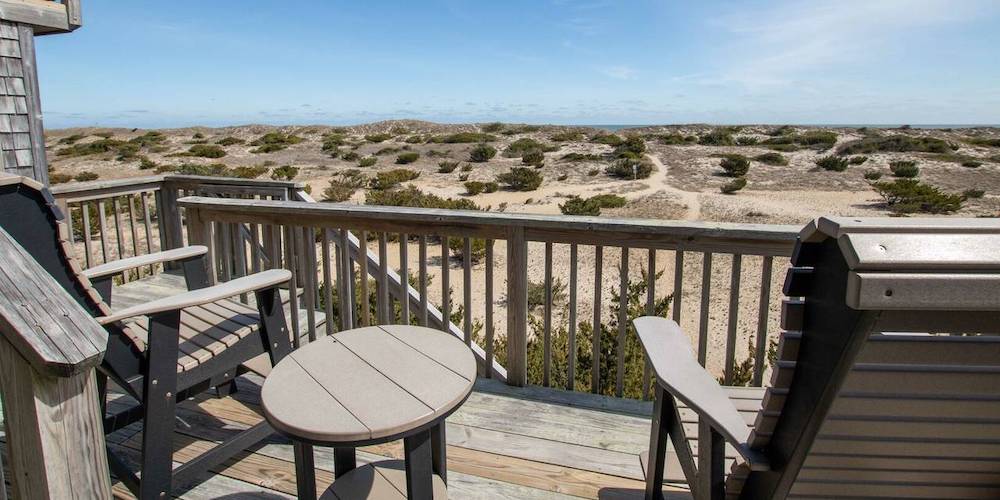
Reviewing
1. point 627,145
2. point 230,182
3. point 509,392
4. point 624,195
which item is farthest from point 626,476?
point 627,145

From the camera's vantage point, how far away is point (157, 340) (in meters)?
1.95

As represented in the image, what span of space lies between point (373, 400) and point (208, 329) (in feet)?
4.07

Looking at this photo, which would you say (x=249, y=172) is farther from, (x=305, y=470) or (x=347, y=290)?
(x=305, y=470)

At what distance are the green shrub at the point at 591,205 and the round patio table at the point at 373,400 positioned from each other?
1120 centimetres

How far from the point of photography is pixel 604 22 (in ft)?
75.2

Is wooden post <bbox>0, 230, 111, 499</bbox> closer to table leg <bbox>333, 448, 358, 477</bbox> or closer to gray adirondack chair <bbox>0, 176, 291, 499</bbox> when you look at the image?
gray adirondack chair <bbox>0, 176, 291, 499</bbox>

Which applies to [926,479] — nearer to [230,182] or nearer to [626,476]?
[626,476]

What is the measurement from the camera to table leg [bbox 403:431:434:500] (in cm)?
155

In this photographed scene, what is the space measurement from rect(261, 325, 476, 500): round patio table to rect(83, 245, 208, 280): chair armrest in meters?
1.19

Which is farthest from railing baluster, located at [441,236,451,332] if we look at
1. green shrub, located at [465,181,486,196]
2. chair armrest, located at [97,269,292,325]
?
green shrub, located at [465,181,486,196]

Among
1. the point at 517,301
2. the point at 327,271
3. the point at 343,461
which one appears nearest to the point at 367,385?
the point at 343,461

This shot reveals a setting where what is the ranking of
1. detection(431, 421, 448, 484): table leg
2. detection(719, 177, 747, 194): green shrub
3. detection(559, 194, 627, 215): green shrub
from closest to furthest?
detection(431, 421, 448, 484): table leg, detection(559, 194, 627, 215): green shrub, detection(719, 177, 747, 194): green shrub

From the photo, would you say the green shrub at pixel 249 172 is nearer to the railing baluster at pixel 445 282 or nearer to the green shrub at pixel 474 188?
the green shrub at pixel 474 188

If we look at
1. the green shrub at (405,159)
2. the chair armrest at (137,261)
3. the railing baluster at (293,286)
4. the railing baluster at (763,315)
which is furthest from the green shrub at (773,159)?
the chair armrest at (137,261)
